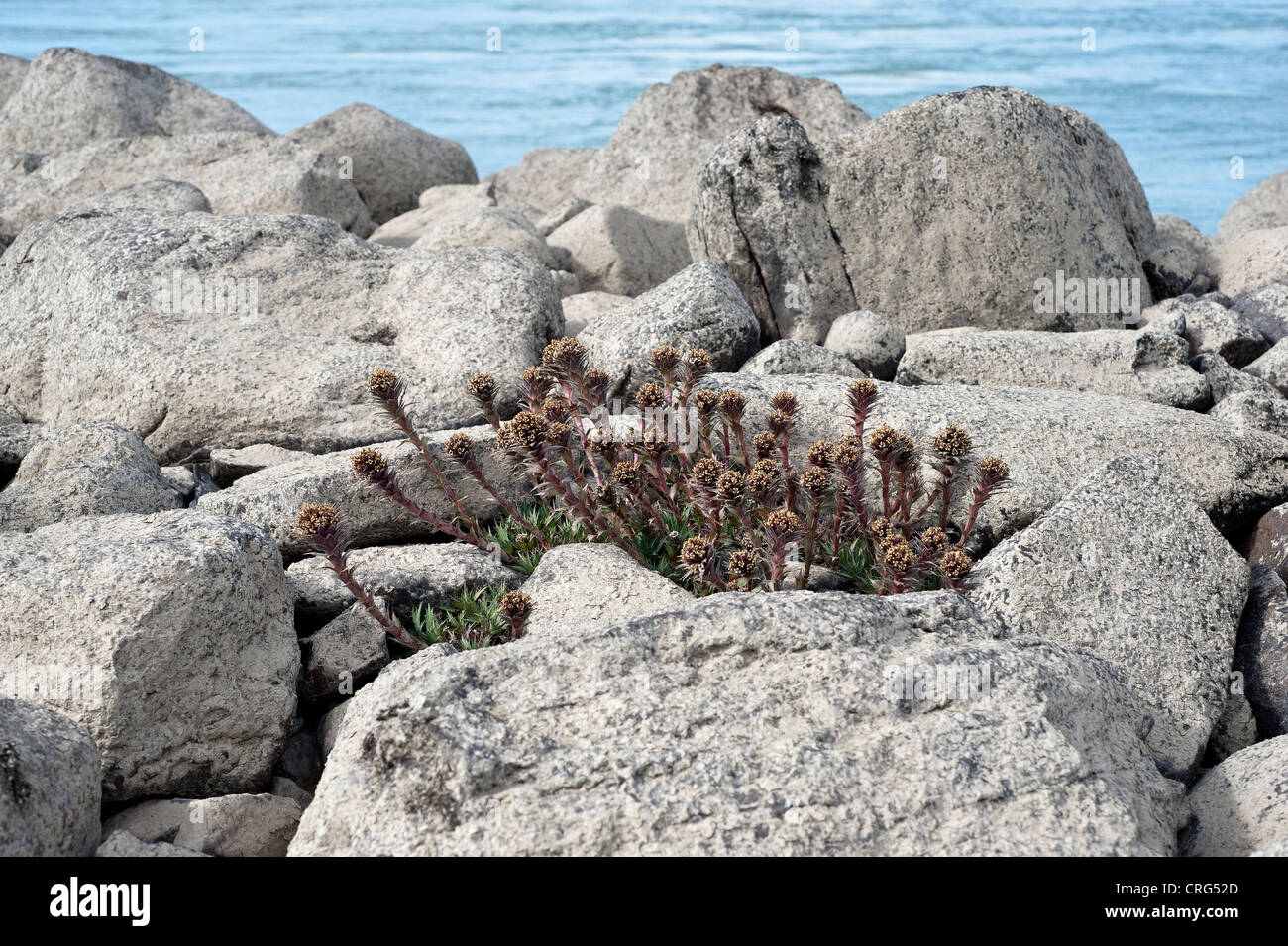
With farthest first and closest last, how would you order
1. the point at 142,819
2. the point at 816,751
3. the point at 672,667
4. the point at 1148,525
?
the point at 1148,525 → the point at 142,819 → the point at 672,667 → the point at 816,751

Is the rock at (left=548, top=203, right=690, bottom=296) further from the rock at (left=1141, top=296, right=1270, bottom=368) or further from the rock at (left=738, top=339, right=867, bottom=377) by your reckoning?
the rock at (left=1141, top=296, right=1270, bottom=368)

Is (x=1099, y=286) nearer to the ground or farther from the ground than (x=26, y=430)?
farther from the ground

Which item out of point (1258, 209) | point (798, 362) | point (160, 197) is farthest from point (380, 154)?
point (1258, 209)

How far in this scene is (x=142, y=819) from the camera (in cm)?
507

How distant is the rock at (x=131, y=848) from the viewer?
4512 mm

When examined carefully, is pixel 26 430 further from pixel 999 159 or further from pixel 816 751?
pixel 999 159

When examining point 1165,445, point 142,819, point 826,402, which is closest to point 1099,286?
point 1165,445

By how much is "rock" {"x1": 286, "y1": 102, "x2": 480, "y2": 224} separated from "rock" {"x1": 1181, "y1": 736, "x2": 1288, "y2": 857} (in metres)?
14.2

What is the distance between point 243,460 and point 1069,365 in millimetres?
6140

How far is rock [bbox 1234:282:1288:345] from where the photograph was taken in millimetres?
10305

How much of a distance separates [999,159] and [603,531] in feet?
20.1

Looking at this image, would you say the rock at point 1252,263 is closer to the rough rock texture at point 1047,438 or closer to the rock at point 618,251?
the rough rock texture at point 1047,438

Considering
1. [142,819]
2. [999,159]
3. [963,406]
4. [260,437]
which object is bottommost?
[142,819]

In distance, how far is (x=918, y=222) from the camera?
34.6ft
